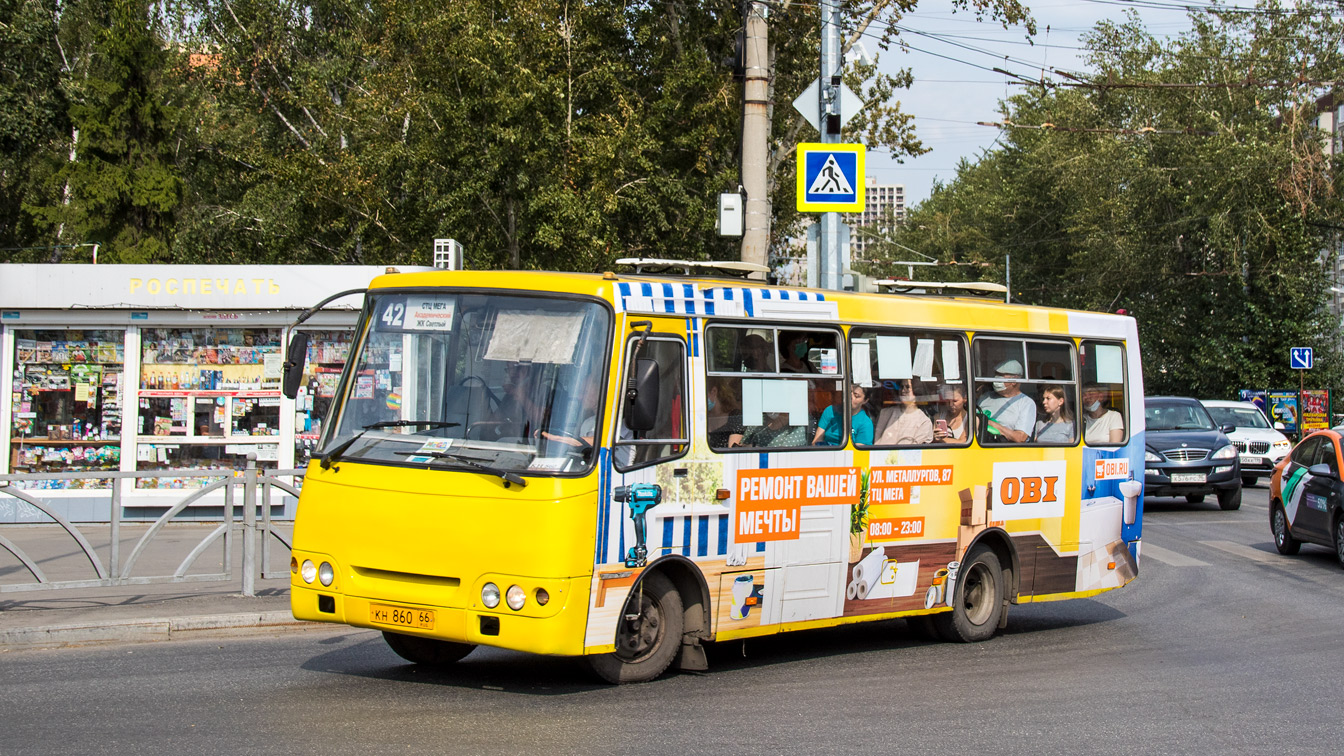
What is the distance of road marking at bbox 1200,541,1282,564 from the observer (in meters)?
17.1

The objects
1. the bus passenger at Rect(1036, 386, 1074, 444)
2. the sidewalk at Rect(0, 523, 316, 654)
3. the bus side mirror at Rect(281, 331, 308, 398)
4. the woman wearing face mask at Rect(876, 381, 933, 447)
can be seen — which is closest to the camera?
the bus side mirror at Rect(281, 331, 308, 398)

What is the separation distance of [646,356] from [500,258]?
21873 mm

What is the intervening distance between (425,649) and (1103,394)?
6203 mm

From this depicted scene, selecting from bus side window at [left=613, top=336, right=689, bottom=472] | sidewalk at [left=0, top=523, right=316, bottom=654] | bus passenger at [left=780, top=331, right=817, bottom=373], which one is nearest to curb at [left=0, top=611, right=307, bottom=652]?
sidewalk at [left=0, top=523, right=316, bottom=654]

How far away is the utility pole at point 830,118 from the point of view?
1573cm

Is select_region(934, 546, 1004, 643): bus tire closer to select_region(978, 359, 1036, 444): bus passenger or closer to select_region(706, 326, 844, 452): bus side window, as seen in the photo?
select_region(978, 359, 1036, 444): bus passenger

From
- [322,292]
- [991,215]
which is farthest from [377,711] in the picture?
[991,215]

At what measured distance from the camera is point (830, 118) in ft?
53.0

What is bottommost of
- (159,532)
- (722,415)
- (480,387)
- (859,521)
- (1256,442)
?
(159,532)

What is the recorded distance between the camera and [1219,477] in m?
23.5

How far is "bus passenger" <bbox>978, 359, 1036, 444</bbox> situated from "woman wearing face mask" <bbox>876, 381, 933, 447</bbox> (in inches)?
28.4

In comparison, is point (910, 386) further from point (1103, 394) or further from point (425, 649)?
point (425, 649)

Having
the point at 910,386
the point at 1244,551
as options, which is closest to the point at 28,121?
the point at 1244,551

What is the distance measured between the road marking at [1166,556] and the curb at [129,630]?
10.2 metres
